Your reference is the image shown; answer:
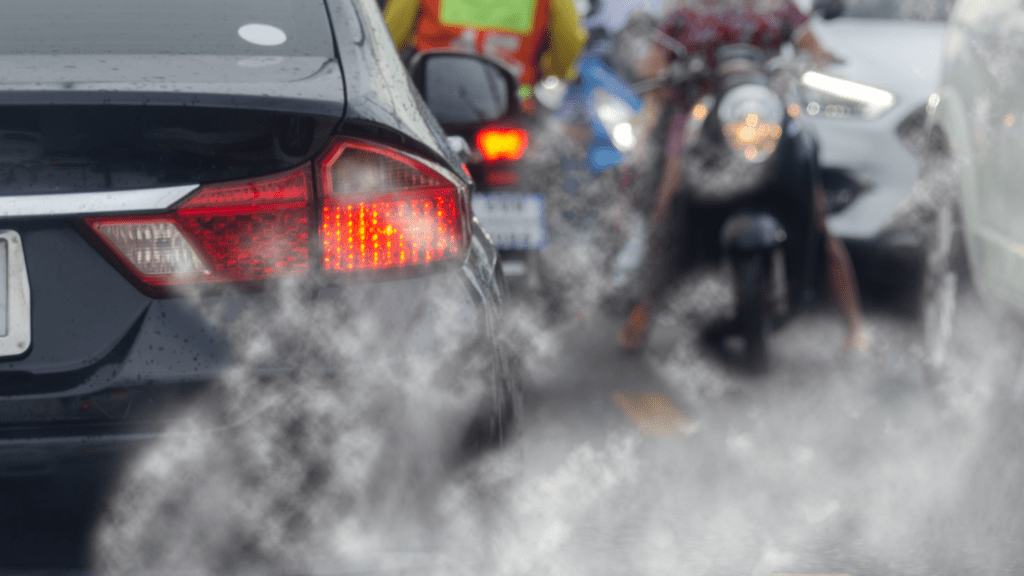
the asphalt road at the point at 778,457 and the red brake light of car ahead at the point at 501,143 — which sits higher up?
the red brake light of car ahead at the point at 501,143

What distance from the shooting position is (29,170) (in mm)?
1915

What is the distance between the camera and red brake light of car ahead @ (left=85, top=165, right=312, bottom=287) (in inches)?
77.1

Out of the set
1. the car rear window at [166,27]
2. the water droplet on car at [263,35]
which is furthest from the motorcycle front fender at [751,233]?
the water droplet on car at [263,35]

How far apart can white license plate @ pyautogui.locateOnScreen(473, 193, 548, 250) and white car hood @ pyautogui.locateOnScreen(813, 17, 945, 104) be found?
10.1 ft

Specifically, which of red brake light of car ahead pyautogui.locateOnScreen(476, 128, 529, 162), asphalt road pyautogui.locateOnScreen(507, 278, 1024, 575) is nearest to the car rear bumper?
asphalt road pyautogui.locateOnScreen(507, 278, 1024, 575)

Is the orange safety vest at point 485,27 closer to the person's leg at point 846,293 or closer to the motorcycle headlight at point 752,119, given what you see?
the motorcycle headlight at point 752,119

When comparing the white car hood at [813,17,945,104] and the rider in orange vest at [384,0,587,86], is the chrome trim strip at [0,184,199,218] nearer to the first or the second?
the rider in orange vest at [384,0,587,86]

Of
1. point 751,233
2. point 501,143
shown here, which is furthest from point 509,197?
point 751,233

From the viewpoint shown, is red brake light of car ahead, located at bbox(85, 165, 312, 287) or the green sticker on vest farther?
the green sticker on vest

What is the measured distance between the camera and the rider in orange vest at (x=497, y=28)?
635 cm

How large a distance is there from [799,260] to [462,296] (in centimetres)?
384

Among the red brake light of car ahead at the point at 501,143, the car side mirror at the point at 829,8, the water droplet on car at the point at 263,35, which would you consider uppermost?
the water droplet on car at the point at 263,35

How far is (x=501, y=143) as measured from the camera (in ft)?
17.7

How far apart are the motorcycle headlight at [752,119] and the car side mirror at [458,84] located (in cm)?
230
